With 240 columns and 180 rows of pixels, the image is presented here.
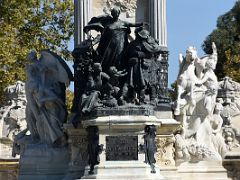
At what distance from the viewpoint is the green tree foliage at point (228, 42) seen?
38.3 metres

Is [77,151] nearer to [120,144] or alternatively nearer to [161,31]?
[120,144]

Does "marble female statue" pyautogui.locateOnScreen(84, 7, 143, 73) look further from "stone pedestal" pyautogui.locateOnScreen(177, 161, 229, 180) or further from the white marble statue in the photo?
"stone pedestal" pyautogui.locateOnScreen(177, 161, 229, 180)

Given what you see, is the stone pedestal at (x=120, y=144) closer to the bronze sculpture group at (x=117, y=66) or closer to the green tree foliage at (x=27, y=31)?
the bronze sculpture group at (x=117, y=66)

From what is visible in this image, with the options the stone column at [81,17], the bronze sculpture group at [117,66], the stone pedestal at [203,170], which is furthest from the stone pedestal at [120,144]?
the stone column at [81,17]

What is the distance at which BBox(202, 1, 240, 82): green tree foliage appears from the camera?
38.3m

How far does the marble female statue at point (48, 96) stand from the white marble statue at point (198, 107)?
2659mm

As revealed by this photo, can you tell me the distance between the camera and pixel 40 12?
33719mm

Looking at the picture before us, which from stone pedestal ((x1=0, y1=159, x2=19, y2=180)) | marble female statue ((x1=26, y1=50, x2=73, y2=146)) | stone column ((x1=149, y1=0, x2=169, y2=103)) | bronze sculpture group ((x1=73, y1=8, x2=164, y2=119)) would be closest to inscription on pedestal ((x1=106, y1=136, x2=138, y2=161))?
bronze sculpture group ((x1=73, y1=8, x2=164, y2=119))

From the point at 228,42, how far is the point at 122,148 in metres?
24.9

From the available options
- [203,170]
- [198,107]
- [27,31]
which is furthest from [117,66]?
[27,31]

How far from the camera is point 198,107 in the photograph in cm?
2078

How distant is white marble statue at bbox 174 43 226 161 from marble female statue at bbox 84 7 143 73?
2.44 metres

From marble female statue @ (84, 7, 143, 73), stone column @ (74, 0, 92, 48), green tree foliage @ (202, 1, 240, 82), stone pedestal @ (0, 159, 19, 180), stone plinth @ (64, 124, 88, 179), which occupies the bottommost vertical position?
stone pedestal @ (0, 159, 19, 180)

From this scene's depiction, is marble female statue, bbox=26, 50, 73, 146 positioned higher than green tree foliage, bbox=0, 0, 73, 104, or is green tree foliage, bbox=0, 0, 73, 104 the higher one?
green tree foliage, bbox=0, 0, 73, 104
